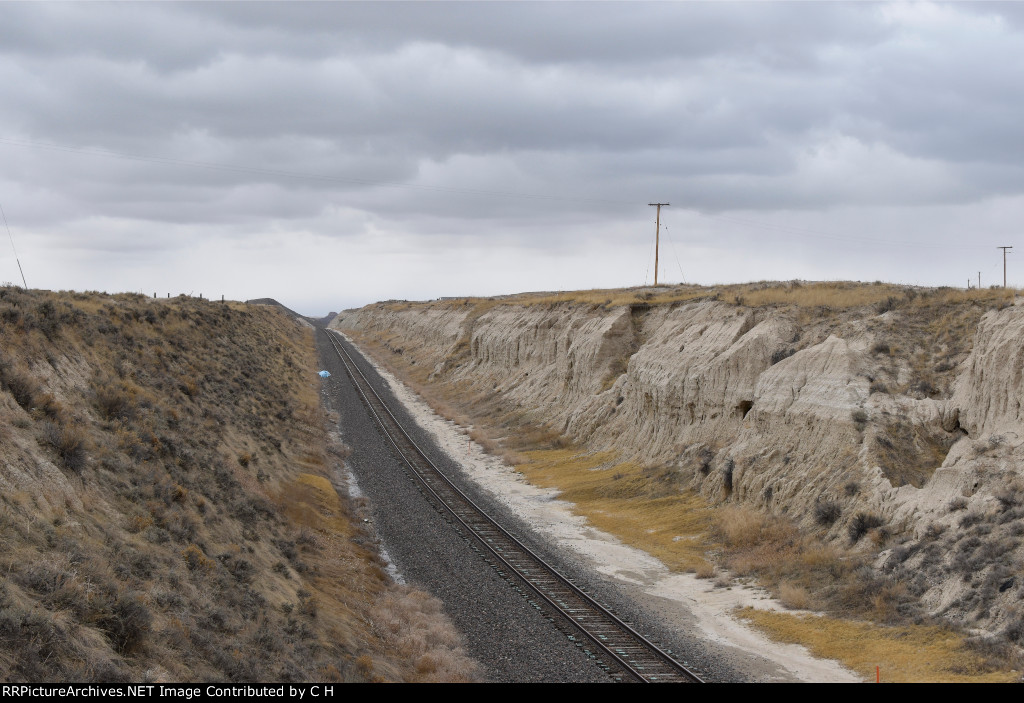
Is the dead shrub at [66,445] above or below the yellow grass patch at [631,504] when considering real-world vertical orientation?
above

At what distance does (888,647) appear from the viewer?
46.0 ft

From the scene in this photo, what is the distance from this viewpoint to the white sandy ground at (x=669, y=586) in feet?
45.7

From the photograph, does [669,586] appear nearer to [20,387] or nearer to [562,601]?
[562,601]

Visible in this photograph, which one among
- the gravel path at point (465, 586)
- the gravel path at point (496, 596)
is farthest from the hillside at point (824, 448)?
the gravel path at point (465, 586)

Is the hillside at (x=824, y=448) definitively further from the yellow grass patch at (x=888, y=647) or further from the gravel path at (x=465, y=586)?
the gravel path at (x=465, y=586)

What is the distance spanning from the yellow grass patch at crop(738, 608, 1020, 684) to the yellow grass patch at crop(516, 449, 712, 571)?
396 centimetres

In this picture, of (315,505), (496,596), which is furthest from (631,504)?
(315,505)

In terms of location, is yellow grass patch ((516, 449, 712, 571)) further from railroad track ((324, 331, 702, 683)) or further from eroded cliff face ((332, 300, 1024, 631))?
railroad track ((324, 331, 702, 683))

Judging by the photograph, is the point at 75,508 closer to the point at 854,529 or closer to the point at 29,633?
the point at 29,633

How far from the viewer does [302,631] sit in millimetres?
Result: 12883

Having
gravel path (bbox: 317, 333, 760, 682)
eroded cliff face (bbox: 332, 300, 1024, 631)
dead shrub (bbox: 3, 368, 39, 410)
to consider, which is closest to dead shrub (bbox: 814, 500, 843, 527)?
eroded cliff face (bbox: 332, 300, 1024, 631)

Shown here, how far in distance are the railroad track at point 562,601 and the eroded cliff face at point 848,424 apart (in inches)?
230

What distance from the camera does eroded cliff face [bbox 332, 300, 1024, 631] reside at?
1600cm

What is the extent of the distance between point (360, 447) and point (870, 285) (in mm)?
22918
